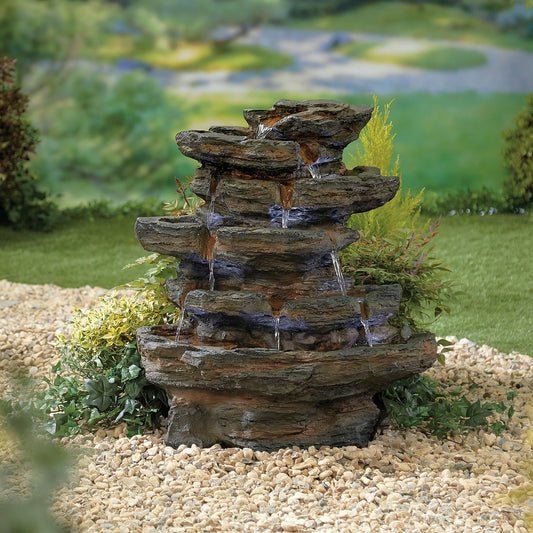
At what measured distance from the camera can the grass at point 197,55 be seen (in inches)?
563

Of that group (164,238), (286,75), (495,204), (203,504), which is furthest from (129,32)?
(203,504)

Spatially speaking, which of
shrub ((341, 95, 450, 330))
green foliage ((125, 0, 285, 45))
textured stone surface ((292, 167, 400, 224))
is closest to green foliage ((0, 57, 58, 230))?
green foliage ((125, 0, 285, 45))

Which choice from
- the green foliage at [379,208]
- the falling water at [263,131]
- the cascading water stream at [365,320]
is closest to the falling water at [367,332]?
the cascading water stream at [365,320]

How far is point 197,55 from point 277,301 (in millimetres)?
11522

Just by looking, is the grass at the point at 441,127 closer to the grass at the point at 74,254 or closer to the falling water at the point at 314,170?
the grass at the point at 74,254

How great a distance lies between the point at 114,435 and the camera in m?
4.05

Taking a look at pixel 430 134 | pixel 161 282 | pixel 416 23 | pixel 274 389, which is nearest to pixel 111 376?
pixel 161 282

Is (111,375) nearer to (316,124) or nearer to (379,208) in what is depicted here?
(316,124)

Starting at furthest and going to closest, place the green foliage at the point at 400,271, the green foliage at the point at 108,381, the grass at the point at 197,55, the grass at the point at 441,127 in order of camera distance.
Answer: the grass at the point at 197,55 < the grass at the point at 441,127 < the green foliage at the point at 400,271 < the green foliage at the point at 108,381

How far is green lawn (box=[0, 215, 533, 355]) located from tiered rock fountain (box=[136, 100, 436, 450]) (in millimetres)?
3102

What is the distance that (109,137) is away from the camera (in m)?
13.6

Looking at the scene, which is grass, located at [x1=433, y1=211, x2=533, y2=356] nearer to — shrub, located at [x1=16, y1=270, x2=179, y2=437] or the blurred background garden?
the blurred background garden

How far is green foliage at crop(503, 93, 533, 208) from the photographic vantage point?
417 inches

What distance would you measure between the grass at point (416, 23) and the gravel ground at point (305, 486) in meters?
11.3
